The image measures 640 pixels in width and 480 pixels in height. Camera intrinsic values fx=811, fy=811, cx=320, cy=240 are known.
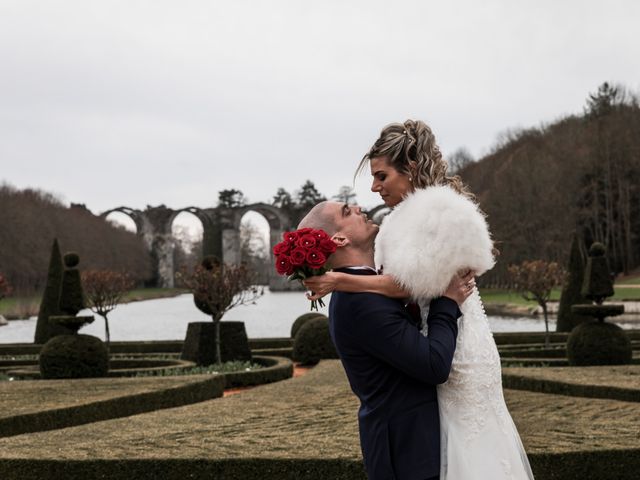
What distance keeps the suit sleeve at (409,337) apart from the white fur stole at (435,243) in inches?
2.1

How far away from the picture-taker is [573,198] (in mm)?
40781

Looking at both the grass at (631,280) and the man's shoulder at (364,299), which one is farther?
the grass at (631,280)

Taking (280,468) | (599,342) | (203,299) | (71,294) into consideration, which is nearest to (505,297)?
(203,299)

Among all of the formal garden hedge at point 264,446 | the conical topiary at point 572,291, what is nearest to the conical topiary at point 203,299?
the formal garden hedge at point 264,446

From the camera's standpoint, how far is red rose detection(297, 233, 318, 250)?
177 centimetres

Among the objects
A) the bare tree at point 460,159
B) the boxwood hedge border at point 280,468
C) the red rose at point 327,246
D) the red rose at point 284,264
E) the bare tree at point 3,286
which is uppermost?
the bare tree at point 460,159

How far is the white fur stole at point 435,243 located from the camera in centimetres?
181

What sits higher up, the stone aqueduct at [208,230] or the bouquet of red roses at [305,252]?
the stone aqueduct at [208,230]

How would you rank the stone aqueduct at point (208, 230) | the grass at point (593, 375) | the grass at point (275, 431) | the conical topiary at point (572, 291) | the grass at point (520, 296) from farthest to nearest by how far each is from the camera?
the stone aqueduct at point (208, 230)
the grass at point (520, 296)
the conical topiary at point (572, 291)
the grass at point (593, 375)
the grass at point (275, 431)

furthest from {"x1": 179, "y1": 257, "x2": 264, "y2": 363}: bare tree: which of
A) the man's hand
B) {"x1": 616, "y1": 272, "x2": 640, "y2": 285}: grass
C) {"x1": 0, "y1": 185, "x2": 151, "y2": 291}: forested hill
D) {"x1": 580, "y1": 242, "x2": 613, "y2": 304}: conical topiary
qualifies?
{"x1": 0, "y1": 185, "x2": 151, "y2": 291}: forested hill

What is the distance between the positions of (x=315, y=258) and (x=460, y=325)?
0.39 m

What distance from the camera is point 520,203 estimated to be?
4050cm

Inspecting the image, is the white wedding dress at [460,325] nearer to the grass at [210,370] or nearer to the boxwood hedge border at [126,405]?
the boxwood hedge border at [126,405]

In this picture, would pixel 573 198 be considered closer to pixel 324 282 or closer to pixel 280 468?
pixel 280 468
